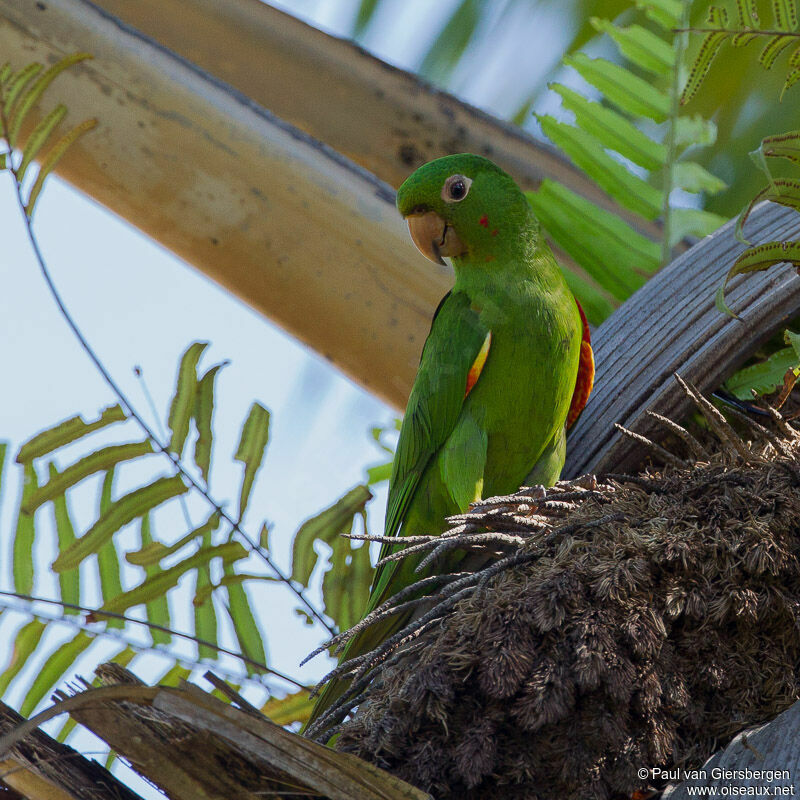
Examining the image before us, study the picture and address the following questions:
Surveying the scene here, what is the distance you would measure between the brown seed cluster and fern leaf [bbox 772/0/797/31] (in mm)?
855

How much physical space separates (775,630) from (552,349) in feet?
3.62

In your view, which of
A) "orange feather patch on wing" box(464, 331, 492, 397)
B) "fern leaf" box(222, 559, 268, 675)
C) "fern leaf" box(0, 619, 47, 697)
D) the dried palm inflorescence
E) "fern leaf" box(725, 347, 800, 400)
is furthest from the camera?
"orange feather patch on wing" box(464, 331, 492, 397)

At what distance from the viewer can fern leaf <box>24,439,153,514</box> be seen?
2.12 metres

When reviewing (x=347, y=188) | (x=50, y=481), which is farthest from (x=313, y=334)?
(x=50, y=481)

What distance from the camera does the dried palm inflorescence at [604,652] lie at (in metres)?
1.31

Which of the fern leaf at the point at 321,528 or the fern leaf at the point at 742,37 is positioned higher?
the fern leaf at the point at 742,37

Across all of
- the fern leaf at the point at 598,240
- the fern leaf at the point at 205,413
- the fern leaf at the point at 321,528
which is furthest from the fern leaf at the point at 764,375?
the fern leaf at the point at 205,413

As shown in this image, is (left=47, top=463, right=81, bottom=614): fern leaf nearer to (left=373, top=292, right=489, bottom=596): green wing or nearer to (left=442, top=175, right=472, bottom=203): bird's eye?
(left=373, top=292, right=489, bottom=596): green wing

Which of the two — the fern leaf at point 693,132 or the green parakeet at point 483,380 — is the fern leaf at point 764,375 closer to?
the green parakeet at point 483,380

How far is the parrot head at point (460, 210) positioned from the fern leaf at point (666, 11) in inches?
24.7

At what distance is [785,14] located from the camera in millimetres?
1775

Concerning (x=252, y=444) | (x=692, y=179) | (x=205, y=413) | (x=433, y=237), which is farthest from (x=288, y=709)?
(x=692, y=179)

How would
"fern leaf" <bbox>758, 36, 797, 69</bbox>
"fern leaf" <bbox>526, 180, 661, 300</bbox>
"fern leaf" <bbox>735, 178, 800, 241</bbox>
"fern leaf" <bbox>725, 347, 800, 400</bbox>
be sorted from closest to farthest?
"fern leaf" <bbox>735, 178, 800, 241</bbox>
"fern leaf" <bbox>758, 36, 797, 69</bbox>
"fern leaf" <bbox>725, 347, 800, 400</bbox>
"fern leaf" <bbox>526, 180, 661, 300</bbox>

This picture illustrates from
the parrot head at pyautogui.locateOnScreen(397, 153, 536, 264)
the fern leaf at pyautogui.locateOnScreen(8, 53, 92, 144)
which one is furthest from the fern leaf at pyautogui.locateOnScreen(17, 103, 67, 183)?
the parrot head at pyautogui.locateOnScreen(397, 153, 536, 264)
